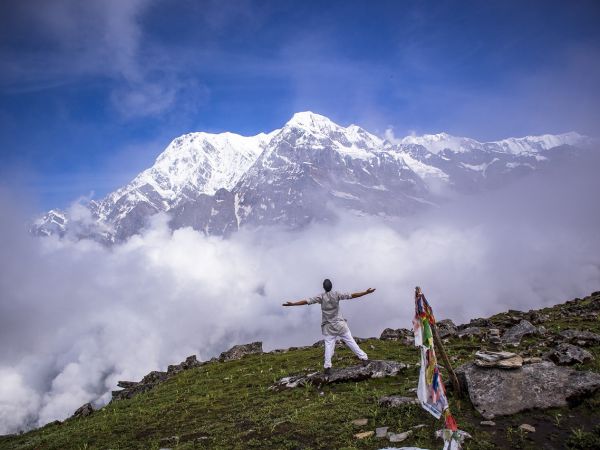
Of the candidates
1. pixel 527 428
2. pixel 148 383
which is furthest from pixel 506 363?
pixel 148 383

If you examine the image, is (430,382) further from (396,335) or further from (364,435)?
(396,335)

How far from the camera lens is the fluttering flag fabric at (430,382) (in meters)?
9.00

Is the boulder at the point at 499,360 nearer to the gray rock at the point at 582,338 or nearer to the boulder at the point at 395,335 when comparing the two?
the gray rock at the point at 582,338

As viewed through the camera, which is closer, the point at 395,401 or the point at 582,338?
the point at 395,401

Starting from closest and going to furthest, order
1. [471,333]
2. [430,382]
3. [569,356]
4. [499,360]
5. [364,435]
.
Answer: [430,382] < [364,435] < [499,360] < [569,356] < [471,333]

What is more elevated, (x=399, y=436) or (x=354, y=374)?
(x=354, y=374)

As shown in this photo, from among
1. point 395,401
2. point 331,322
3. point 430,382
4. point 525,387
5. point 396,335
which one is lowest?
point 395,401

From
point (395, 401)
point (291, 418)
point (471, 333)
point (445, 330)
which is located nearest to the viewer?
point (395, 401)

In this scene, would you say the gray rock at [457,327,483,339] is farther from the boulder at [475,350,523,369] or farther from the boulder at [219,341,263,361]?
the boulder at [219,341,263,361]

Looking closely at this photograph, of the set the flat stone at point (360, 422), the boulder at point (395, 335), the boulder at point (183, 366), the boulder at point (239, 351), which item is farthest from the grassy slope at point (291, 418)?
the boulder at point (239, 351)

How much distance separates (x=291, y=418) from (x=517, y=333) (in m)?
A: 15.4

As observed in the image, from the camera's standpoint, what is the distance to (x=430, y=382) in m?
10.6

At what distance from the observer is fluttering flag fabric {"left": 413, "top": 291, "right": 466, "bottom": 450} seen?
354 inches

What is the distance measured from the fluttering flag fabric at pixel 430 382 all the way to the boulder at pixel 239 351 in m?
25.3
